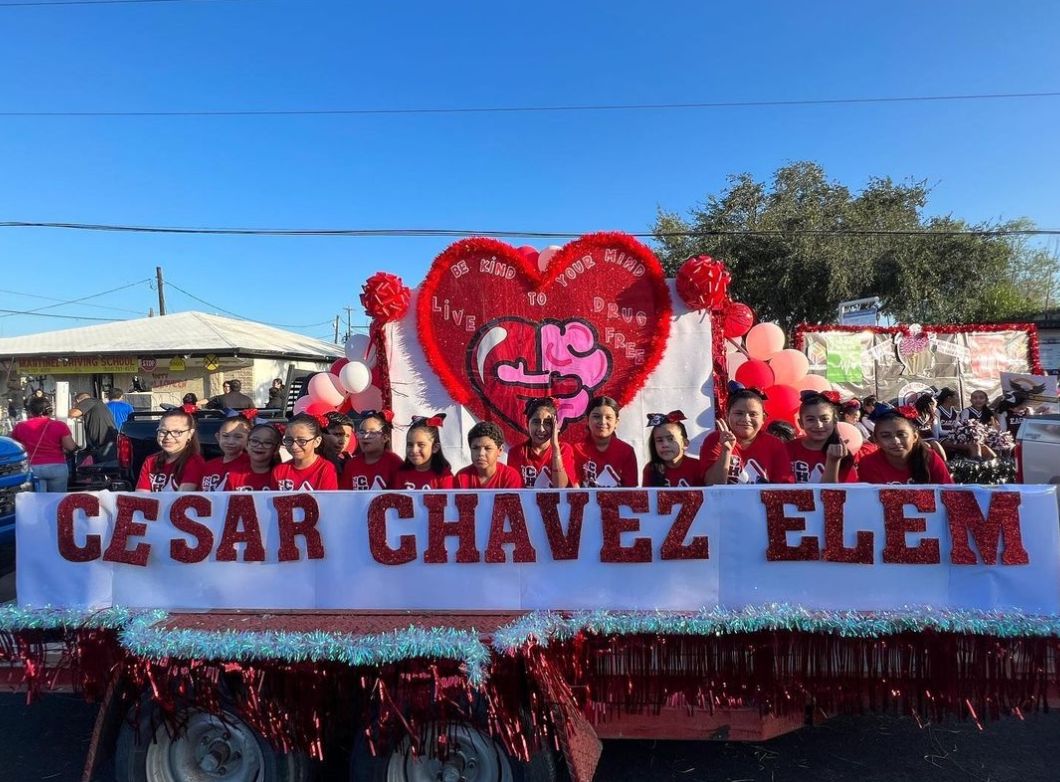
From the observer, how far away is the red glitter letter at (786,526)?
8.04ft

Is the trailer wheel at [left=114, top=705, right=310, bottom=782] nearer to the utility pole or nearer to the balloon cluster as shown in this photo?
the balloon cluster

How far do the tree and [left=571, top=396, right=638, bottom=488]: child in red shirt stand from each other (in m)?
14.4

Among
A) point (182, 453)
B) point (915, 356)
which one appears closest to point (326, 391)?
point (182, 453)

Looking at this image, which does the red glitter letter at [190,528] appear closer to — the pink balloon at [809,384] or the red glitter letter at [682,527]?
the red glitter letter at [682,527]

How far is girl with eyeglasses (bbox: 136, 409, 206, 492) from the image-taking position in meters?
3.53

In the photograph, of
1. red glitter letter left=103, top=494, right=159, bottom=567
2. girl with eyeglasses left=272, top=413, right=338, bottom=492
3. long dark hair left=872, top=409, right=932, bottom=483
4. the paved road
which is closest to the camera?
red glitter letter left=103, top=494, right=159, bottom=567

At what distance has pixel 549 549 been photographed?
2525 millimetres

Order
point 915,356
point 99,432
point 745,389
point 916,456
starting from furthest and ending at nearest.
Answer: point 915,356
point 99,432
point 745,389
point 916,456

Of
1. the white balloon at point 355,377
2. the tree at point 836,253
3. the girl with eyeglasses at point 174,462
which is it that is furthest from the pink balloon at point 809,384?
the tree at point 836,253

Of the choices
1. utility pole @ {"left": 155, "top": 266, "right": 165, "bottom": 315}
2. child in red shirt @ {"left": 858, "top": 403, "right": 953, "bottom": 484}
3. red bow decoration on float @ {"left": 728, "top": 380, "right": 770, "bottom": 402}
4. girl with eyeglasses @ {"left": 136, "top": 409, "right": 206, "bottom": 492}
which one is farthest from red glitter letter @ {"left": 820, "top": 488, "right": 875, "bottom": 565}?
utility pole @ {"left": 155, "top": 266, "right": 165, "bottom": 315}

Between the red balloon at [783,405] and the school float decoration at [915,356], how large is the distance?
7.16 meters

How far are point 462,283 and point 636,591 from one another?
4.04m

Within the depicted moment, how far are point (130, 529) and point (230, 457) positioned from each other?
40.3 inches

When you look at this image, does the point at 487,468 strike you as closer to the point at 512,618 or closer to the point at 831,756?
→ the point at 512,618
